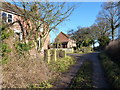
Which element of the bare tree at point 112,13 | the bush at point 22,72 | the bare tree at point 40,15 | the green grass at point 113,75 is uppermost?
the bare tree at point 112,13

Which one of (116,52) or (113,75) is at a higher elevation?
(116,52)

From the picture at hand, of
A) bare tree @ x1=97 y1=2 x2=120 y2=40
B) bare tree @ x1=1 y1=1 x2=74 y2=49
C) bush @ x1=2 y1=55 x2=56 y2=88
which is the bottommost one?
bush @ x1=2 y1=55 x2=56 y2=88

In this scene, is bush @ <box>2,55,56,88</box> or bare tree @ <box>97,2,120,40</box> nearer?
bush @ <box>2,55,56,88</box>

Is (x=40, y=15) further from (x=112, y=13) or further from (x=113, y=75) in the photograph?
(x=112, y=13)

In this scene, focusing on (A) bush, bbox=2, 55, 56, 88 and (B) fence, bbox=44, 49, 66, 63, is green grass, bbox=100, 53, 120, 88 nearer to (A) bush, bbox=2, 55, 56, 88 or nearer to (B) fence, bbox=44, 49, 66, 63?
(A) bush, bbox=2, 55, 56, 88

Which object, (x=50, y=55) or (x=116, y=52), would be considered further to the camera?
(x=50, y=55)

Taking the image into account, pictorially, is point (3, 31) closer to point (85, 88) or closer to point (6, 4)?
point (85, 88)

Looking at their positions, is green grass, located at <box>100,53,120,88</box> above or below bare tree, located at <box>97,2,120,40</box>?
below

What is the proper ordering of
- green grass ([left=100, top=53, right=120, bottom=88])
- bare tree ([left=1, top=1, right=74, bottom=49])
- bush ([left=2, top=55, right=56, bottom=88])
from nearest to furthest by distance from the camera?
1. bush ([left=2, top=55, right=56, bottom=88])
2. green grass ([left=100, top=53, right=120, bottom=88])
3. bare tree ([left=1, top=1, right=74, bottom=49])

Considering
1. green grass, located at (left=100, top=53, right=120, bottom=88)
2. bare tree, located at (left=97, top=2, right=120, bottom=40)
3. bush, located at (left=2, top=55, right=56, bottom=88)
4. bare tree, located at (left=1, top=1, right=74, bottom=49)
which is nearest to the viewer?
bush, located at (left=2, top=55, right=56, bottom=88)

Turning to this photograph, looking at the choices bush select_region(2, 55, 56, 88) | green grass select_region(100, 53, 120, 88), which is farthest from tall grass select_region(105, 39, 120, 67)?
bush select_region(2, 55, 56, 88)

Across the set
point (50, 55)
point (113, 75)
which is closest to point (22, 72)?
point (113, 75)

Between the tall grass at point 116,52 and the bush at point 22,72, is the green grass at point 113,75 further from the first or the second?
the bush at point 22,72

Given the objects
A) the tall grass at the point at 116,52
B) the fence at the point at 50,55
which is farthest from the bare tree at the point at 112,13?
the fence at the point at 50,55
